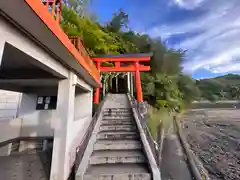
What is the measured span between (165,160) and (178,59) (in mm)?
18401

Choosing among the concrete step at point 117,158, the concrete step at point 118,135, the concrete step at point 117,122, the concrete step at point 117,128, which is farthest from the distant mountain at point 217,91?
the concrete step at point 117,158

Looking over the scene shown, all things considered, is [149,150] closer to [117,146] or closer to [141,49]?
[117,146]

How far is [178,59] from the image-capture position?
23109mm

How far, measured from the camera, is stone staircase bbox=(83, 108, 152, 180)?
3412 millimetres

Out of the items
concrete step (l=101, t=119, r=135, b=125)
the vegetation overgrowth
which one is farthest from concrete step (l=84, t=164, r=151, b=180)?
the vegetation overgrowth

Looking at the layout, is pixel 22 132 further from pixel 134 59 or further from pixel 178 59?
pixel 178 59

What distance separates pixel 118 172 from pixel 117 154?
633 mm

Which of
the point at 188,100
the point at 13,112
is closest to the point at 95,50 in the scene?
the point at 13,112

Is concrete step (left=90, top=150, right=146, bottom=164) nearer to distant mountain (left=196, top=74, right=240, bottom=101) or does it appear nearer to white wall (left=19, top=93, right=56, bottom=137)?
white wall (left=19, top=93, right=56, bottom=137)

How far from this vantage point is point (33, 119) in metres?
5.71

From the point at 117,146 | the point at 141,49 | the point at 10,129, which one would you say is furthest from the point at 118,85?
the point at 117,146

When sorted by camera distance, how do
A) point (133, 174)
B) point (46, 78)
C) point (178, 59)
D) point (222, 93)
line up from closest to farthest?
point (133, 174)
point (46, 78)
point (178, 59)
point (222, 93)

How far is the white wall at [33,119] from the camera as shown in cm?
556

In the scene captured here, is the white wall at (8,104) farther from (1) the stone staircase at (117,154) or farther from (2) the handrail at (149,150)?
(2) the handrail at (149,150)
